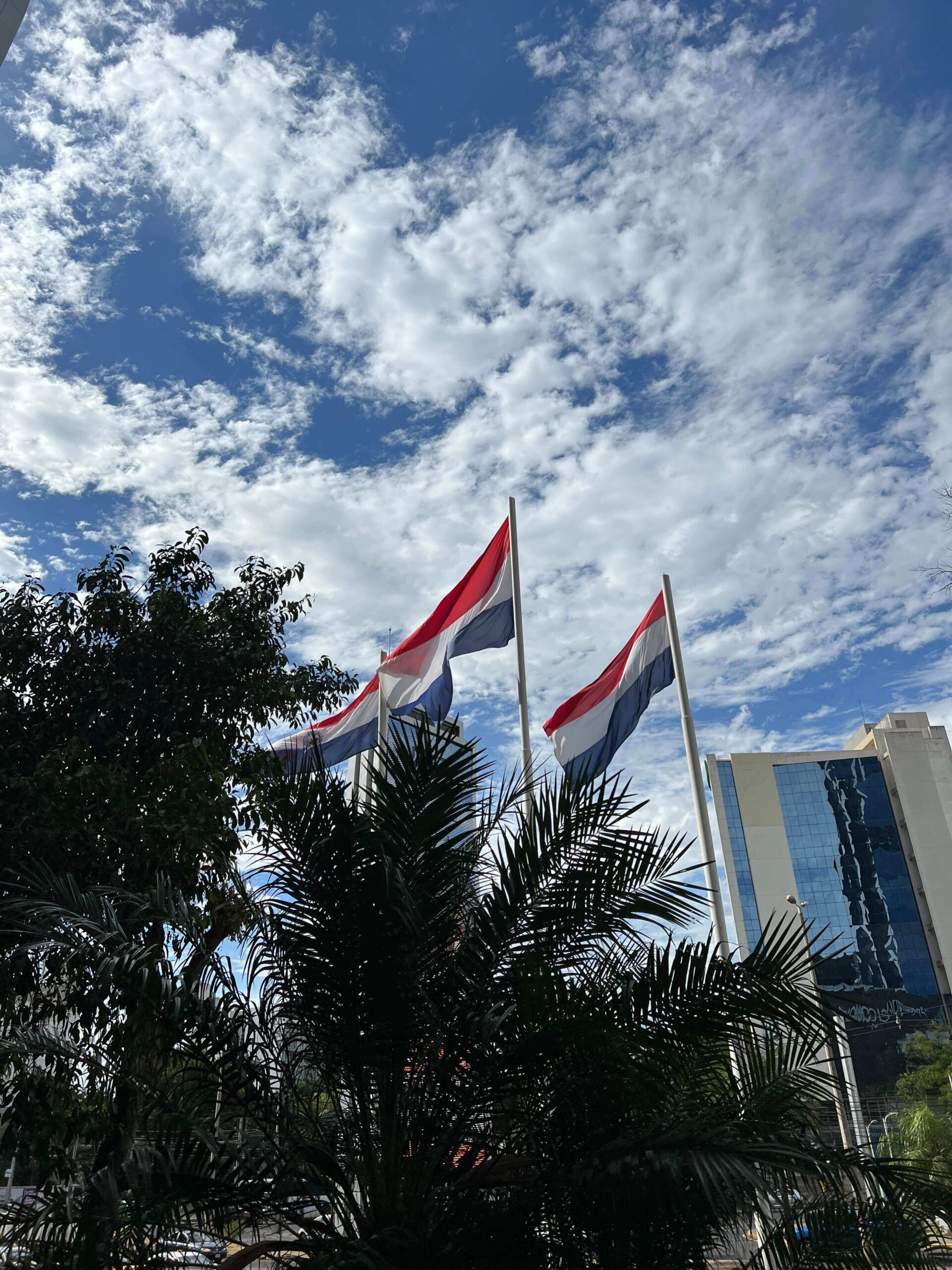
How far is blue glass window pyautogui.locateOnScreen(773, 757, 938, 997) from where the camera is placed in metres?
79.1

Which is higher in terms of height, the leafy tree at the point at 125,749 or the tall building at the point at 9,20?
the tall building at the point at 9,20

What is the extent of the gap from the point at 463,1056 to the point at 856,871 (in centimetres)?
8683

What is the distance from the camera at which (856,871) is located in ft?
273

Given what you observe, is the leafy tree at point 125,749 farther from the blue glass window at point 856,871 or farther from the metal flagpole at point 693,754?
the blue glass window at point 856,871

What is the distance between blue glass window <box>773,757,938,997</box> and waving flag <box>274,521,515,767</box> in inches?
2912

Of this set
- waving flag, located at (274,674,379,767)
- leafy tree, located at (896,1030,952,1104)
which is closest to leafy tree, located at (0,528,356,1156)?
waving flag, located at (274,674,379,767)

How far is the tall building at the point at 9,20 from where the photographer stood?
10789 mm

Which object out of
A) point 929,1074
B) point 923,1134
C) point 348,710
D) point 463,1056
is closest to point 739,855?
point 929,1074

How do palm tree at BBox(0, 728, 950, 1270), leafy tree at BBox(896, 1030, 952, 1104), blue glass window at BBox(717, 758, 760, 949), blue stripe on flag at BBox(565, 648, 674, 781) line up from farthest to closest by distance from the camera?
blue glass window at BBox(717, 758, 760, 949), leafy tree at BBox(896, 1030, 952, 1104), blue stripe on flag at BBox(565, 648, 674, 781), palm tree at BBox(0, 728, 950, 1270)

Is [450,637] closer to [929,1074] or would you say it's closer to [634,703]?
[634,703]

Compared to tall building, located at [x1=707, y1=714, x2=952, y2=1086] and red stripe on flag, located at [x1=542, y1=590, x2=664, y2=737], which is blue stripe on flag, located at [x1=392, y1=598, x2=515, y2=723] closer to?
red stripe on flag, located at [x1=542, y1=590, x2=664, y2=737]

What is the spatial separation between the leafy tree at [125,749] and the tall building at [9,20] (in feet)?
21.1

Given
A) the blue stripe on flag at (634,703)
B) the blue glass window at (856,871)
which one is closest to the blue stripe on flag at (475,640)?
the blue stripe on flag at (634,703)

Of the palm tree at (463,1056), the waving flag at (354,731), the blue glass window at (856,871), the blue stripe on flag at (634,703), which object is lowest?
the palm tree at (463,1056)
